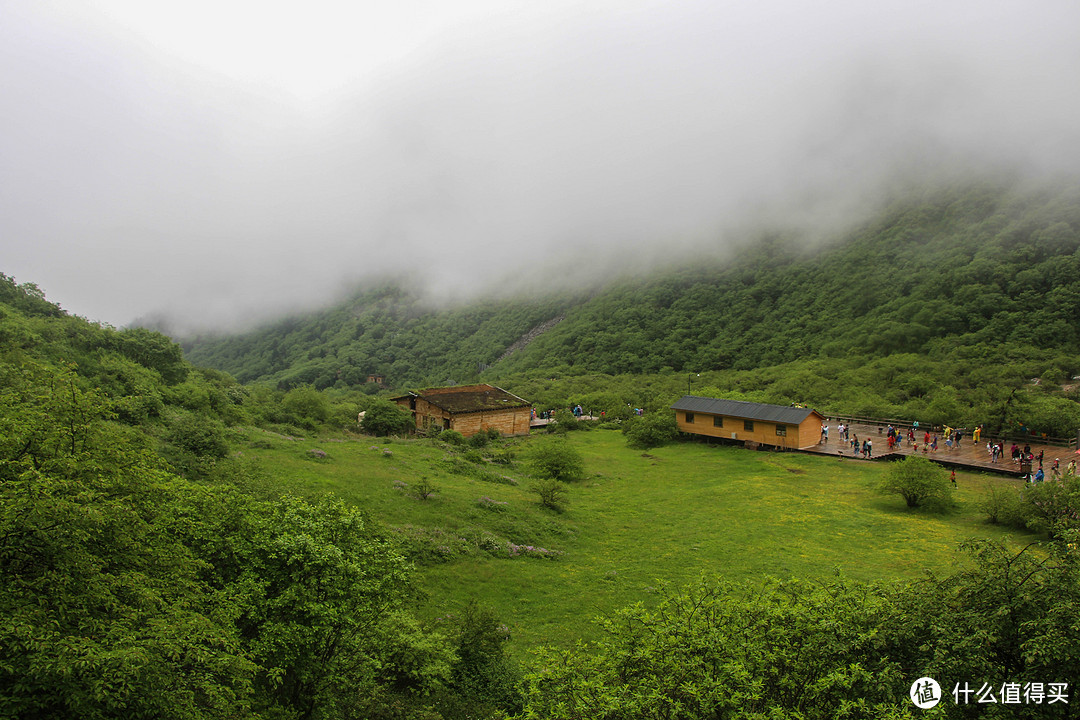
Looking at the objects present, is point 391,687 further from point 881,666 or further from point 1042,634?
point 1042,634

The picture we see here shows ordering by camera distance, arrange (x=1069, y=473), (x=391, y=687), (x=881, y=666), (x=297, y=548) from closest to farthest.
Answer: (x=881, y=666), (x=297, y=548), (x=391, y=687), (x=1069, y=473)

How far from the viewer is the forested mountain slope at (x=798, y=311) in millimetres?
87125

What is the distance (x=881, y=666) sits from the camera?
8.28 meters

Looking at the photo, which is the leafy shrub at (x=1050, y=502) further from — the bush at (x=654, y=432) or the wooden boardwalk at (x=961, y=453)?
the bush at (x=654, y=432)

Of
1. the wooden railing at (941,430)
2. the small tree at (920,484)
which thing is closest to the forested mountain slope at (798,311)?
the wooden railing at (941,430)

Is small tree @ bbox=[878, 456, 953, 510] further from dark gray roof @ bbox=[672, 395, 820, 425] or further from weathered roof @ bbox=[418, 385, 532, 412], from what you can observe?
weathered roof @ bbox=[418, 385, 532, 412]

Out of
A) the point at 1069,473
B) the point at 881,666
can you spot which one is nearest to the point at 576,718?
the point at 881,666

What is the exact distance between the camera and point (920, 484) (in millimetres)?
29516

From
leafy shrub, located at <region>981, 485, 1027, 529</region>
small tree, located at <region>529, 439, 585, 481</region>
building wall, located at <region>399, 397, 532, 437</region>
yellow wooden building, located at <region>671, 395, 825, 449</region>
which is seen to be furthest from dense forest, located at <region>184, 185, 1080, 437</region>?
small tree, located at <region>529, 439, 585, 481</region>

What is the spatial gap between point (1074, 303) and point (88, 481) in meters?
113

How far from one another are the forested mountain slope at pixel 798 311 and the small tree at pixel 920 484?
64655mm

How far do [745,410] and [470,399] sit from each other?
27.8 meters

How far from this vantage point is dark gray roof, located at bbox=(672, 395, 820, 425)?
44.7 metres

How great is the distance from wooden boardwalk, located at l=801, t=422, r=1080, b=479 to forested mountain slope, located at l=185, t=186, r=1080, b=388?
46.3 m
